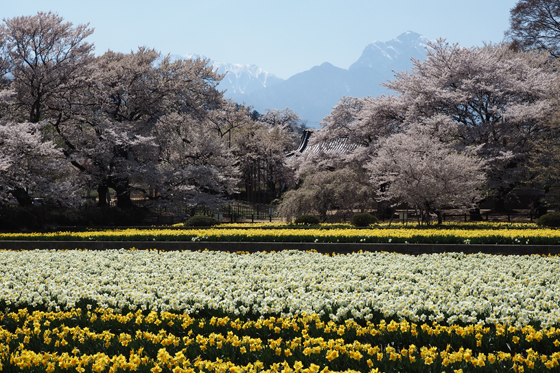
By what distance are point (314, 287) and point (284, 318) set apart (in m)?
1.49

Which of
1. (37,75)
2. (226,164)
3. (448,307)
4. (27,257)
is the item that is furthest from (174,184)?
(448,307)

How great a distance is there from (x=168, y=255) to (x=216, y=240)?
8.52ft

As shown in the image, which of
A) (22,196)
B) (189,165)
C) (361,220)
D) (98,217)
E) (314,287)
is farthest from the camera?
(189,165)

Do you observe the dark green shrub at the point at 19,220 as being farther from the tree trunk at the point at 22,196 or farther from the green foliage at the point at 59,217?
the tree trunk at the point at 22,196

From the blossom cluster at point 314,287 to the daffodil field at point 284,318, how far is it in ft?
0.09

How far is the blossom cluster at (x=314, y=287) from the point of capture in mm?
5438

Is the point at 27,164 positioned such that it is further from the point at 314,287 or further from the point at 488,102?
the point at 488,102

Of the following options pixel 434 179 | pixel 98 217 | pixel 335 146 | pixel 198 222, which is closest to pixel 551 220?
pixel 434 179

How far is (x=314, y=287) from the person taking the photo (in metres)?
6.79

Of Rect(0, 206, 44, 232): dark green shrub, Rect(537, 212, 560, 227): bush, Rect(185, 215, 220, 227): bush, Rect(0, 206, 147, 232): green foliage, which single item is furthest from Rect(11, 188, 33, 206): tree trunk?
Rect(537, 212, 560, 227): bush

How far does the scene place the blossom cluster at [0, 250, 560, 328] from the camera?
5438 millimetres

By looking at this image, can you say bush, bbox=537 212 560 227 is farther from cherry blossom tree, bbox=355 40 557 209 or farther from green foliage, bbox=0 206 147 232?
green foliage, bbox=0 206 147 232

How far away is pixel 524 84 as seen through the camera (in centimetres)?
2544

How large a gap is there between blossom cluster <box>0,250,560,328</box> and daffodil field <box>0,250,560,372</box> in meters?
0.03
